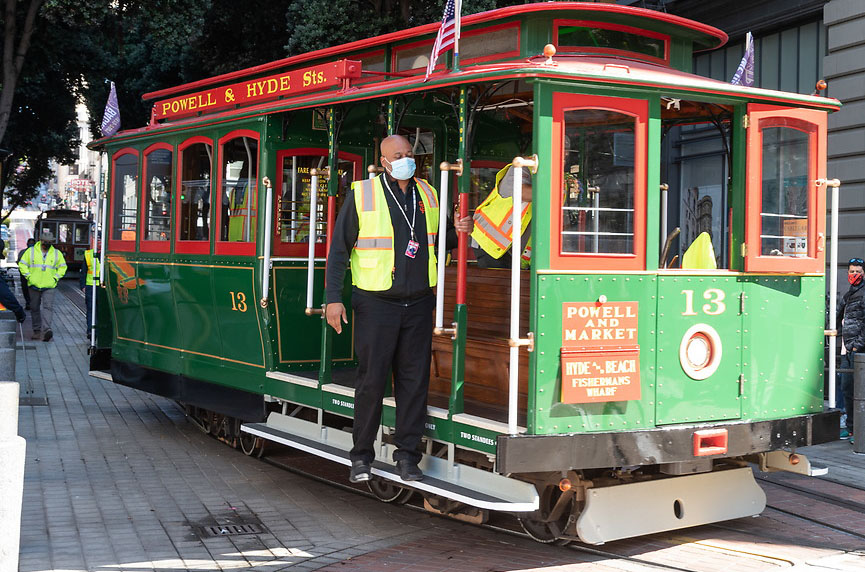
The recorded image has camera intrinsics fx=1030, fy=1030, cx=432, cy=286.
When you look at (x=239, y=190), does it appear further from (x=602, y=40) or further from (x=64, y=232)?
(x=64, y=232)

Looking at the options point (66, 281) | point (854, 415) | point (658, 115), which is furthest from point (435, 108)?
point (66, 281)

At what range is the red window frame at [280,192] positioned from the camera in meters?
8.26

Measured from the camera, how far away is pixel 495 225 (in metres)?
7.05

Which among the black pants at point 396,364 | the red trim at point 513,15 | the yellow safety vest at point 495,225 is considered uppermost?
the red trim at point 513,15

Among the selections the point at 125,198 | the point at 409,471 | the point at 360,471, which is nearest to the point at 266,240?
the point at 360,471

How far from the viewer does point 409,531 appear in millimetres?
6812

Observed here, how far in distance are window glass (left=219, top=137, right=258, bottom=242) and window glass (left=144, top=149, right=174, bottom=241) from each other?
1017mm

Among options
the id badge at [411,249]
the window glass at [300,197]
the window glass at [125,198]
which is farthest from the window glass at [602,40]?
the window glass at [125,198]

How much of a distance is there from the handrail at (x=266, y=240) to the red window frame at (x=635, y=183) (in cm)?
305

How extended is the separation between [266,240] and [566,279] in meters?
Result: 3.17

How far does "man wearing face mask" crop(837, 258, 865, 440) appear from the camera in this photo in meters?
10.3

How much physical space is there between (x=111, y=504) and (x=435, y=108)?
3859 millimetres

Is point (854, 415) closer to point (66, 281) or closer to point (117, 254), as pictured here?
point (117, 254)

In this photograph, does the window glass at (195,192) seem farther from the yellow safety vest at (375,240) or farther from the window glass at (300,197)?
the yellow safety vest at (375,240)
